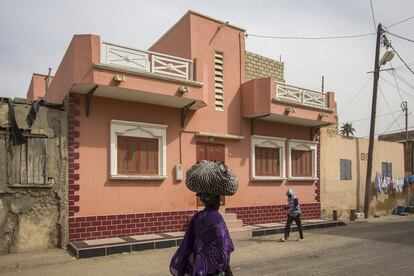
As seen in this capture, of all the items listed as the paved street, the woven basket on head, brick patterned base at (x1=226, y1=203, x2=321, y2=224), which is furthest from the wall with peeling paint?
the woven basket on head

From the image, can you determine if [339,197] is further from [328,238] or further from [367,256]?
[367,256]

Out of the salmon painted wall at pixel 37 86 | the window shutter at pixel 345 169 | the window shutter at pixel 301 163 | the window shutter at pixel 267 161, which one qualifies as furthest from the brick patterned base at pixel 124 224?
the salmon painted wall at pixel 37 86

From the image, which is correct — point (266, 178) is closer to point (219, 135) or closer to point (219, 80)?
point (219, 135)

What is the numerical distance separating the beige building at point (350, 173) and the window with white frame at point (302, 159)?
855mm

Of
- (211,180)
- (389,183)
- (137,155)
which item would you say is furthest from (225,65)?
(389,183)

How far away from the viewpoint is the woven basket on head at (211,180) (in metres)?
3.35

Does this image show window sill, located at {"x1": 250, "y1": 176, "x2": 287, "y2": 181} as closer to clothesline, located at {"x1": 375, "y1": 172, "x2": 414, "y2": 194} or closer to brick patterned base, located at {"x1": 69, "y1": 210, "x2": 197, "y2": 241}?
brick patterned base, located at {"x1": 69, "y1": 210, "x2": 197, "y2": 241}

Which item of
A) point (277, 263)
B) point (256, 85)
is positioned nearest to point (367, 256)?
point (277, 263)

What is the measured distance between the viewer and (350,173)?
61.4 feet

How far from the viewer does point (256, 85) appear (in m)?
14.0

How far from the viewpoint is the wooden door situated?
13.1 metres

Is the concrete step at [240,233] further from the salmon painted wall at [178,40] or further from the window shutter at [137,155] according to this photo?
the salmon painted wall at [178,40]

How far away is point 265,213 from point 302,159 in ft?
9.45

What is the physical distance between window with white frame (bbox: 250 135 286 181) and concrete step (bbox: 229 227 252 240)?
2.30m
